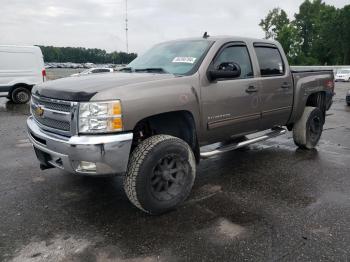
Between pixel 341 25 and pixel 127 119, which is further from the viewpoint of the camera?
pixel 341 25

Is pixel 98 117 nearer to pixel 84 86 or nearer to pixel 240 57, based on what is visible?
pixel 84 86

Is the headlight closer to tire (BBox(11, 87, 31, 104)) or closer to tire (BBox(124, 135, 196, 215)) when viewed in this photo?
tire (BBox(124, 135, 196, 215))

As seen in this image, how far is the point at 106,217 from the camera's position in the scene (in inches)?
143

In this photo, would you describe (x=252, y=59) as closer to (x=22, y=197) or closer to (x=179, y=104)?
(x=179, y=104)

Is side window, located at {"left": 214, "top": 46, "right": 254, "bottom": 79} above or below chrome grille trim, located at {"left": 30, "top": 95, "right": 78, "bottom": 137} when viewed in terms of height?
above

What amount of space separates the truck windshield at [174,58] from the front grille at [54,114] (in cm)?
134

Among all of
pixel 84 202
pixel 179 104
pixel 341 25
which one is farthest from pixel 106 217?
pixel 341 25

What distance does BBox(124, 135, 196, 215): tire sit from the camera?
3.45m

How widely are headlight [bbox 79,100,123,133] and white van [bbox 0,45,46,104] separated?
11573 millimetres

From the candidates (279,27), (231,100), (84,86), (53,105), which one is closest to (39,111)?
(53,105)

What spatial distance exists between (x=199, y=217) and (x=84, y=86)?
1.76 meters

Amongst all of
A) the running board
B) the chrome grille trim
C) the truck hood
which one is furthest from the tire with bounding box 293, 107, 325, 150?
the chrome grille trim

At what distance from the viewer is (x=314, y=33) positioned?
83.4 meters

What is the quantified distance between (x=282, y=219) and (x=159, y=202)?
126 centimetres
